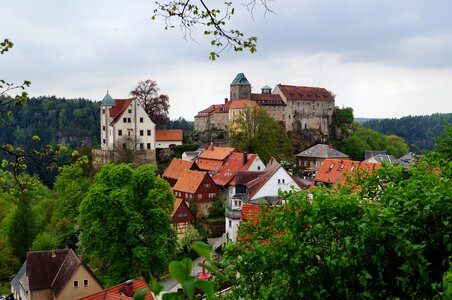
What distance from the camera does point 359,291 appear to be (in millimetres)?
7242

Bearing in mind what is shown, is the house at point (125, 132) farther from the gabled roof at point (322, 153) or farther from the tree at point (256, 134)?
the gabled roof at point (322, 153)

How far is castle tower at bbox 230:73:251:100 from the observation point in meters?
77.2

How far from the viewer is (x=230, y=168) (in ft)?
162

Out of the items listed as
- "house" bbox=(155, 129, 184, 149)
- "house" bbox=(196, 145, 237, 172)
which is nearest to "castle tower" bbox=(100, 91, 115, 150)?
"house" bbox=(155, 129, 184, 149)

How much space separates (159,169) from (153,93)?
555 inches

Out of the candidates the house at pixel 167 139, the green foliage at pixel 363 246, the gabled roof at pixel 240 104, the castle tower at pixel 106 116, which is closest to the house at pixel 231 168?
the house at pixel 167 139

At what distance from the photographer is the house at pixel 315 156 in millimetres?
63625

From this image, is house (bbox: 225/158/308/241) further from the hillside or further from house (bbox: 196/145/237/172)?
the hillside

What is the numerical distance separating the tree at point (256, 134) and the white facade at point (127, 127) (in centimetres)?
1076

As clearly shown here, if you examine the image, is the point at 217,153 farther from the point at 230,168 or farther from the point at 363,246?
the point at 363,246

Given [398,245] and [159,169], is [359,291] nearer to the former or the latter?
[398,245]

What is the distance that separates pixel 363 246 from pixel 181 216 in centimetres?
3296

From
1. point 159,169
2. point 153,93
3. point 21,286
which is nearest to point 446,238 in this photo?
point 21,286

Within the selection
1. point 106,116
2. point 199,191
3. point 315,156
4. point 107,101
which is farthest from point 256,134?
point 107,101
